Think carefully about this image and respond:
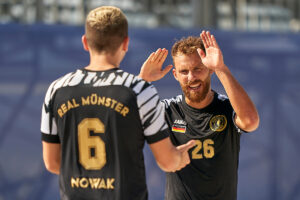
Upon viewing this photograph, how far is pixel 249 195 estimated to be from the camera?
16.4ft

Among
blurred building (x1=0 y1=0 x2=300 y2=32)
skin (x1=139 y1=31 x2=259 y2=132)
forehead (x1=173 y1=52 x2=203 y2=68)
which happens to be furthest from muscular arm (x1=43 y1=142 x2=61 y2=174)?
blurred building (x1=0 y1=0 x2=300 y2=32)

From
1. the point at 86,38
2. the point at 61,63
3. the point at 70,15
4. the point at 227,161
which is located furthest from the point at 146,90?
the point at 70,15

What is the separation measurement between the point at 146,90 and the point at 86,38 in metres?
0.42

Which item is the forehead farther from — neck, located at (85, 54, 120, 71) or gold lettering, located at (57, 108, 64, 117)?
gold lettering, located at (57, 108, 64, 117)

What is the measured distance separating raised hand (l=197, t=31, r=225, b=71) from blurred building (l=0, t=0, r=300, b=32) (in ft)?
8.93

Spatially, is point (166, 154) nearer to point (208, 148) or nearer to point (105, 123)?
point (105, 123)

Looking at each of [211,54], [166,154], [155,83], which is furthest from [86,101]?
[155,83]

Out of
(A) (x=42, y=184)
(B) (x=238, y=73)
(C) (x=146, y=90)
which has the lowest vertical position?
(A) (x=42, y=184)

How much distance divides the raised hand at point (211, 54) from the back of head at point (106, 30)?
0.81m

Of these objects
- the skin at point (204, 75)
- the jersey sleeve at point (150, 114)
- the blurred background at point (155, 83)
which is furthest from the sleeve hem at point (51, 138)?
the blurred background at point (155, 83)

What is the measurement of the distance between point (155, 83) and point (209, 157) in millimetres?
1986

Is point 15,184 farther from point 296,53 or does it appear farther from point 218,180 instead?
point 296,53

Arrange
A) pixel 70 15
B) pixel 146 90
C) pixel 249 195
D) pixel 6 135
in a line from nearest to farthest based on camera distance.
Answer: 1. pixel 146 90
2. pixel 6 135
3. pixel 249 195
4. pixel 70 15

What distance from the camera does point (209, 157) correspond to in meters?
3.10
